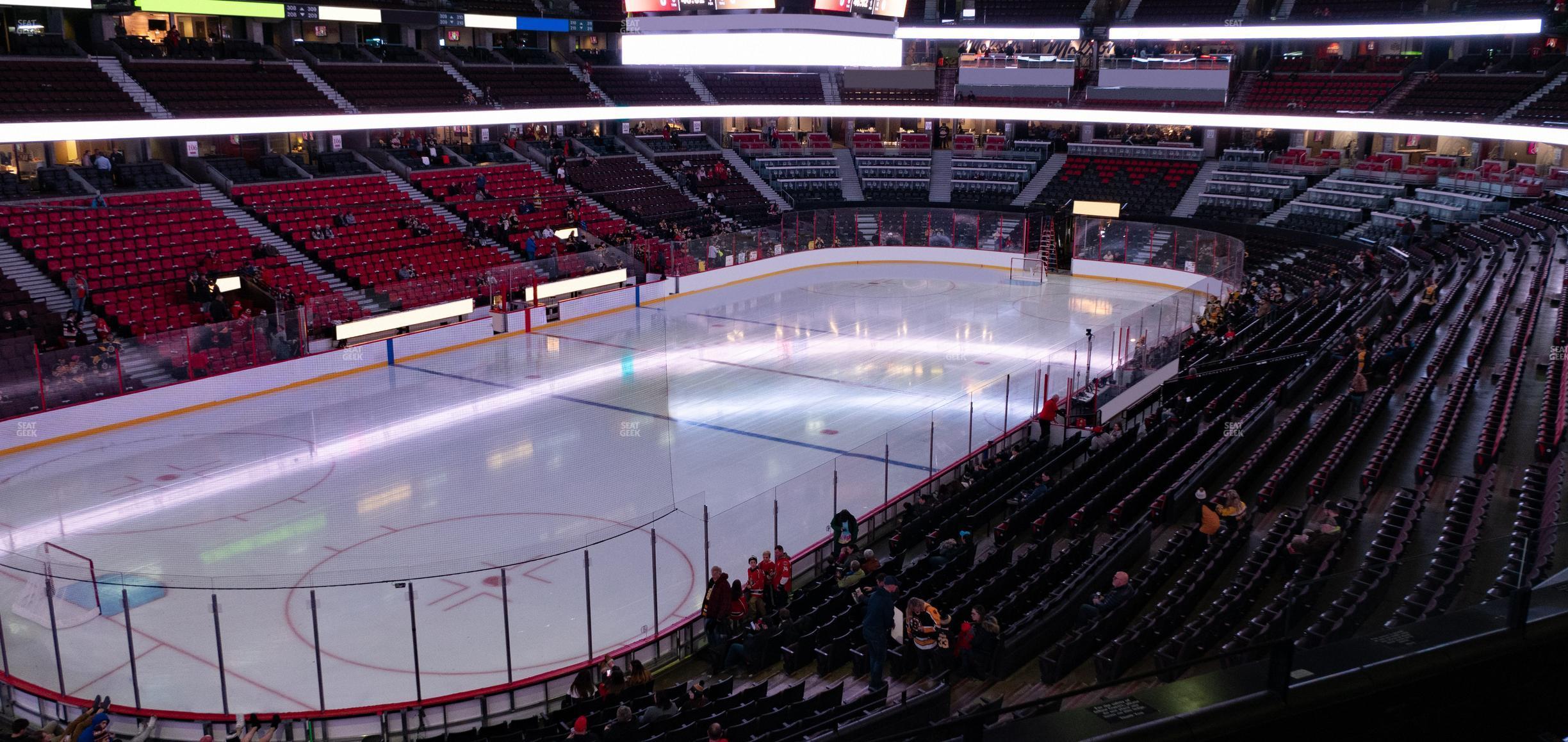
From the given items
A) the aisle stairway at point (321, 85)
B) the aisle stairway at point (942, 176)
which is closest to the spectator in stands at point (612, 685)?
the aisle stairway at point (321, 85)

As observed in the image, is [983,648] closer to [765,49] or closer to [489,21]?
[765,49]

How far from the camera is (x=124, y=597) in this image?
8.44 m

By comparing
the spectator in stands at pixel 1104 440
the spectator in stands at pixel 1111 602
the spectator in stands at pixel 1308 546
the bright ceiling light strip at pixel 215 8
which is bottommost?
the spectator in stands at pixel 1104 440

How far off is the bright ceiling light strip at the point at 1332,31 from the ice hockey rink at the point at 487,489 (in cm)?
1671

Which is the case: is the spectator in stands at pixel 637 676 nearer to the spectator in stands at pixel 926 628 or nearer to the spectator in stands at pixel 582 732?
the spectator in stands at pixel 582 732

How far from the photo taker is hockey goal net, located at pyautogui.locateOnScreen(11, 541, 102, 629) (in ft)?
28.0

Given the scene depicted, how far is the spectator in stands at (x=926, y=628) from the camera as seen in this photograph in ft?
27.8

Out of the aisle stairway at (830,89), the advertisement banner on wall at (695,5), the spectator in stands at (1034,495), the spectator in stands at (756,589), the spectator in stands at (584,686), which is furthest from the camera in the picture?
the aisle stairway at (830,89)

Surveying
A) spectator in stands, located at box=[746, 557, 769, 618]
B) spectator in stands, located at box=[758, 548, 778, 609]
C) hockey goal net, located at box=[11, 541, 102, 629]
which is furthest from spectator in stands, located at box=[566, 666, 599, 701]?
Result: hockey goal net, located at box=[11, 541, 102, 629]

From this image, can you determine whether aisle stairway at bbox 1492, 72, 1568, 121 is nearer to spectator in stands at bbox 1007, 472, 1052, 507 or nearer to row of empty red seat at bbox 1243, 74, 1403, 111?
row of empty red seat at bbox 1243, 74, 1403, 111

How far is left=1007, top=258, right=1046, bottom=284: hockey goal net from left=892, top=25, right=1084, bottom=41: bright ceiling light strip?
42.1ft

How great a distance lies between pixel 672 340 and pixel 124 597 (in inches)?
608

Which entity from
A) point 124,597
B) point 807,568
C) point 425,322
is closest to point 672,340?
point 425,322

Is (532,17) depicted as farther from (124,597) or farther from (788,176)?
(124,597)
